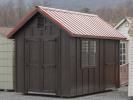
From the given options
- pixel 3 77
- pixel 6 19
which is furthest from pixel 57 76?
pixel 6 19

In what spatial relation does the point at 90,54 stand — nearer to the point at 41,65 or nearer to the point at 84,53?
the point at 84,53

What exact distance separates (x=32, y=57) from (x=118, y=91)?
448 centimetres

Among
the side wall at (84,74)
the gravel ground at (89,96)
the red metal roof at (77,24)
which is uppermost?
the red metal roof at (77,24)

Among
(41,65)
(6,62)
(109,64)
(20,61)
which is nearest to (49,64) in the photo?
(41,65)

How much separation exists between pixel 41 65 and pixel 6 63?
281 cm

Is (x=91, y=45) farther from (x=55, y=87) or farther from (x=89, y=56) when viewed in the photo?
(x=55, y=87)

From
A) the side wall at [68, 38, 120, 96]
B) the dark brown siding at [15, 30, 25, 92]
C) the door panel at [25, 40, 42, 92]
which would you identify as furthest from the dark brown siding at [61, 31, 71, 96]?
the dark brown siding at [15, 30, 25, 92]

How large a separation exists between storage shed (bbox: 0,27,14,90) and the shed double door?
1.71 m

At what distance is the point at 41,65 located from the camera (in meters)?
20.4

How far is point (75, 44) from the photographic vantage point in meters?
19.8

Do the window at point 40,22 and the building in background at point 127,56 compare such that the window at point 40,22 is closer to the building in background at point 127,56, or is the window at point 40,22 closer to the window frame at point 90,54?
the window frame at point 90,54

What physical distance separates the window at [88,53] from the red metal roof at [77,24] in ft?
1.13

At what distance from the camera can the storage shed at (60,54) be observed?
19.7 metres

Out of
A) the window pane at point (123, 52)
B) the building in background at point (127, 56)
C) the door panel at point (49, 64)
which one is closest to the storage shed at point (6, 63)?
the door panel at point (49, 64)
